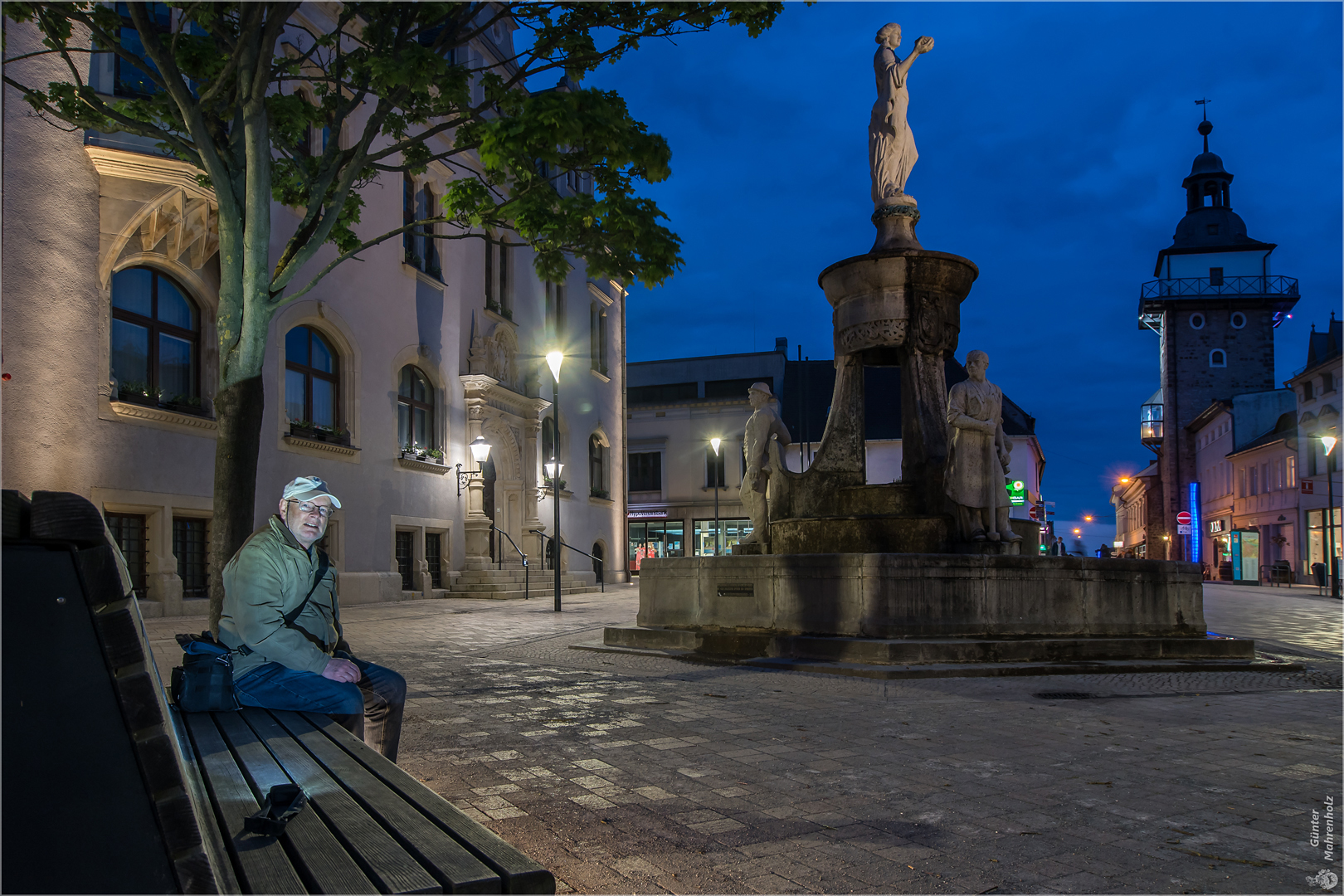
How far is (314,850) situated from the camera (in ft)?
7.13

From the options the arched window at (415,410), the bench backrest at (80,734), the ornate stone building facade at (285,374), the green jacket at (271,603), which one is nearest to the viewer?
the bench backrest at (80,734)

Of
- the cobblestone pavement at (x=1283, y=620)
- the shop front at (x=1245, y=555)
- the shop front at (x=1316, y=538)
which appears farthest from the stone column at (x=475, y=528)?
the shop front at (x=1245, y=555)

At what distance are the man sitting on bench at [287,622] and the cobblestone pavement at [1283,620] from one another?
1227 centimetres

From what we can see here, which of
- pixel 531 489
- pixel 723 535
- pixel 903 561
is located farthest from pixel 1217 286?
pixel 903 561

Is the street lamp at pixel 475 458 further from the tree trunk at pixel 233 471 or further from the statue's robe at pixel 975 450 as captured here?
the tree trunk at pixel 233 471

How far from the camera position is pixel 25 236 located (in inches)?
582

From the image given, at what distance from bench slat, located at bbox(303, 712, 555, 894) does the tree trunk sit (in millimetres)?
4954

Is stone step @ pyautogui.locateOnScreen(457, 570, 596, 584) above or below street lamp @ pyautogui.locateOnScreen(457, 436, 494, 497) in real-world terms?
below

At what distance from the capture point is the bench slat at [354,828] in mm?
1961

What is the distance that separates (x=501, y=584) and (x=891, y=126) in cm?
1703

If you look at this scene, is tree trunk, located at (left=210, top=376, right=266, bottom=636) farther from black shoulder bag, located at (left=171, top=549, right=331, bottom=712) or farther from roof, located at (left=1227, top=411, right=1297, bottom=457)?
roof, located at (left=1227, top=411, right=1297, bottom=457)

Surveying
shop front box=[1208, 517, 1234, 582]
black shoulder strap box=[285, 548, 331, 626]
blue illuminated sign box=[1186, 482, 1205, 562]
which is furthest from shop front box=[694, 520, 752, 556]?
black shoulder strap box=[285, 548, 331, 626]

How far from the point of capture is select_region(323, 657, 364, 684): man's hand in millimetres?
3916

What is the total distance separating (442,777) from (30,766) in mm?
3556
